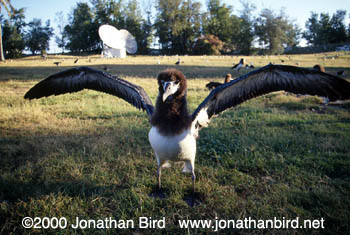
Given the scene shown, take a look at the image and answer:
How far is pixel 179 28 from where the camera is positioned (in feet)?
191

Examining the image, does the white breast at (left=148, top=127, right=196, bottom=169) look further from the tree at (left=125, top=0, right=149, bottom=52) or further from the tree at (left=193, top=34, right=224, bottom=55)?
the tree at (left=125, top=0, right=149, bottom=52)

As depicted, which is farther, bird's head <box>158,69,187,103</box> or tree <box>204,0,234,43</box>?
tree <box>204,0,234,43</box>

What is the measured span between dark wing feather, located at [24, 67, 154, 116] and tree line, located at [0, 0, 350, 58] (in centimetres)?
5199

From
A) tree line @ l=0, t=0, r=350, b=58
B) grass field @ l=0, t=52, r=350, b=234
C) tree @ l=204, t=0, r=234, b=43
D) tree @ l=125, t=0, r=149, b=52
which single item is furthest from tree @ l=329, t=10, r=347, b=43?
grass field @ l=0, t=52, r=350, b=234

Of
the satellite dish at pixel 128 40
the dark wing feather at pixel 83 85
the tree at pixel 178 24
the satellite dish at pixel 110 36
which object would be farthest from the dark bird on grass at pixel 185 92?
the tree at pixel 178 24

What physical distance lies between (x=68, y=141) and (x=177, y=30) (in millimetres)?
60172

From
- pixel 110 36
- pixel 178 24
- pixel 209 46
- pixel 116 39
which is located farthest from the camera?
pixel 178 24

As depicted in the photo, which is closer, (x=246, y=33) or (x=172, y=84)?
(x=172, y=84)

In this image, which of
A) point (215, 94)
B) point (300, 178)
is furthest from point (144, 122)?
point (300, 178)

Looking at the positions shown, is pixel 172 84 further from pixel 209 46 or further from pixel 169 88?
pixel 209 46

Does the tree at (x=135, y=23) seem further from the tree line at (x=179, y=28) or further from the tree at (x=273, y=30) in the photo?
the tree at (x=273, y=30)

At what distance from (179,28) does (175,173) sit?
61006mm

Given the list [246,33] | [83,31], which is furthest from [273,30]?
[83,31]

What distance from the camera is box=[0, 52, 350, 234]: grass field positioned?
2479mm
